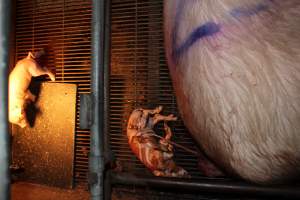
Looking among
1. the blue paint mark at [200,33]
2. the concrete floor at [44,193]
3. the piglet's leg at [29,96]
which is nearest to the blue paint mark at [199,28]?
the blue paint mark at [200,33]

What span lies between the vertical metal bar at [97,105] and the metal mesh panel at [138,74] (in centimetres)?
163

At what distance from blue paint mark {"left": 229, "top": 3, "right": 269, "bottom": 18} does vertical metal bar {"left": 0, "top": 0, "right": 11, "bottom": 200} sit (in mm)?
711

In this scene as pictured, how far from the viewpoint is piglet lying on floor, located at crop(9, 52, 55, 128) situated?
3.68 metres

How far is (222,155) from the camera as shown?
108 cm

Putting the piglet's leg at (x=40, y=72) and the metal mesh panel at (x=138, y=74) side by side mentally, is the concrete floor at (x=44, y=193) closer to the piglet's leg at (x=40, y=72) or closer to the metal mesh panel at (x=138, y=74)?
the metal mesh panel at (x=138, y=74)

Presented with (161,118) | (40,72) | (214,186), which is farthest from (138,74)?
(214,186)

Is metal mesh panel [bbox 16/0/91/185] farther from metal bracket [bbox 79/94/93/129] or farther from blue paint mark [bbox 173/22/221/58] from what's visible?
blue paint mark [bbox 173/22/221/58]

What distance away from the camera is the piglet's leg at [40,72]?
11.9 feet

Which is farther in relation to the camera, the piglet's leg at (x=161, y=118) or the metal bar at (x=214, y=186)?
the piglet's leg at (x=161, y=118)

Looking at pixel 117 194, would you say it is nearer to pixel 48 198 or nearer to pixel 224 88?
pixel 48 198

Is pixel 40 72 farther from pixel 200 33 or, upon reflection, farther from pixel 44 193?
pixel 200 33

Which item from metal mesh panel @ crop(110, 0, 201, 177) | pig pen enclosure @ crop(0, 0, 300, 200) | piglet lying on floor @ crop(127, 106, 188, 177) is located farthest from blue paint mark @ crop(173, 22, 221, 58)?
metal mesh panel @ crop(110, 0, 201, 177)

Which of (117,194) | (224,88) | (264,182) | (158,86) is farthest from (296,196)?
(117,194)

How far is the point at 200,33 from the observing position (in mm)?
1036
